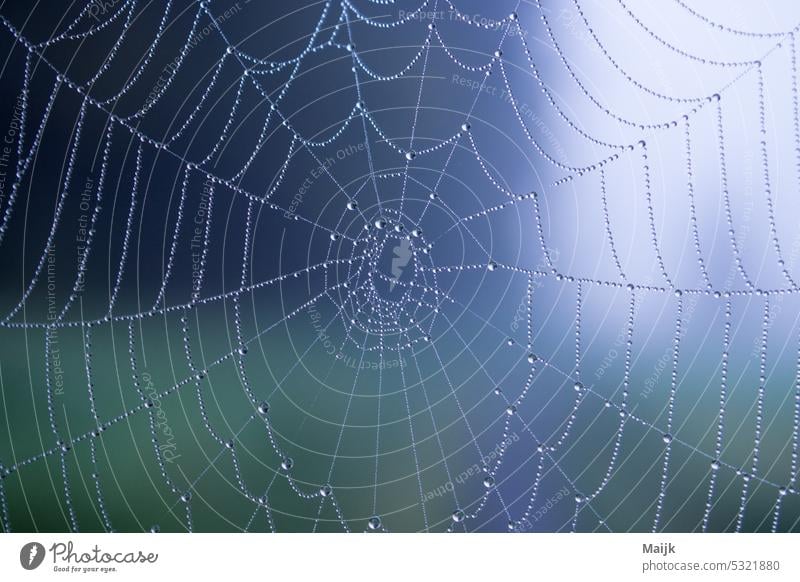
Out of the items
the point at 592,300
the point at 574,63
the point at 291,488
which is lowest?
the point at 291,488

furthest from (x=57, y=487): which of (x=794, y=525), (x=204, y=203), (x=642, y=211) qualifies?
(x=794, y=525)

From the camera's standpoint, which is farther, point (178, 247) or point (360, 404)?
point (360, 404)

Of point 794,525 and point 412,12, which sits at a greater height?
point 412,12

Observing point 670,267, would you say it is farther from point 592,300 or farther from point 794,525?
point 794,525
